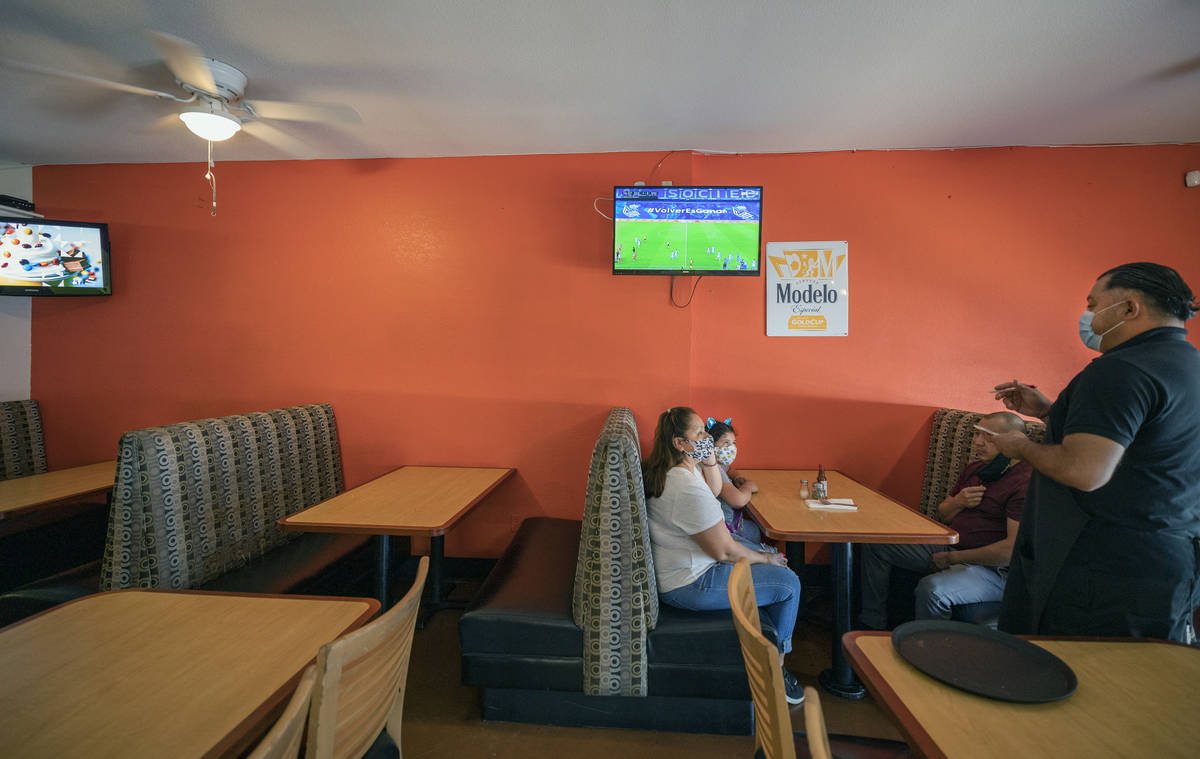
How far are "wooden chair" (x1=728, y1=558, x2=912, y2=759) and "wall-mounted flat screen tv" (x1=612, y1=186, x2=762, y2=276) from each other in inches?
84.6

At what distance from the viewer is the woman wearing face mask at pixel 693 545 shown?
7.13 feet

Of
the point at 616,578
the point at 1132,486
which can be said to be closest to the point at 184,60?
the point at 616,578

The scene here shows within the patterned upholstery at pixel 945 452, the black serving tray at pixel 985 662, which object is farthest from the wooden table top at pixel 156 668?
the patterned upholstery at pixel 945 452

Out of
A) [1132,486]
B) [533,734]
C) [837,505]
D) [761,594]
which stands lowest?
[533,734]

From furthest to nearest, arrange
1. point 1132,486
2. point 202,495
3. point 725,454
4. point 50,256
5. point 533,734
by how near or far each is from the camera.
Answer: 1. point 50,256
2. point 725,454
3. point 202,495
4. point 533,734
5. point 1132,486

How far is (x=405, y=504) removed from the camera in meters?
2.64

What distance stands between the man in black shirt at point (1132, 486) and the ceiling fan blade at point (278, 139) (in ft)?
13.2

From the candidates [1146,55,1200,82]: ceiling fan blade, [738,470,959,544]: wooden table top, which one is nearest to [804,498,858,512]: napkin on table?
[738,470,959,544]: wooden table top

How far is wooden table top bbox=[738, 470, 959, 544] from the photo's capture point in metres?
2.26

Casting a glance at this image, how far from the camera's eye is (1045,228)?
11.1 feet

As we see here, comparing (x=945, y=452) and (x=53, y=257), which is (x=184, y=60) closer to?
(x=53, y=257)

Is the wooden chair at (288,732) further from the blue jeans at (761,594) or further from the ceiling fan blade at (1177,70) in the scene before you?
the ceiling fan blade at (1177,70)

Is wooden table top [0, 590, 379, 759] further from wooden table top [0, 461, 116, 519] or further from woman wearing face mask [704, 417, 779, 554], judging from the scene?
woman wearing face mask [704, 417, 779, 554]

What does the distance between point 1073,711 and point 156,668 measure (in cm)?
198
